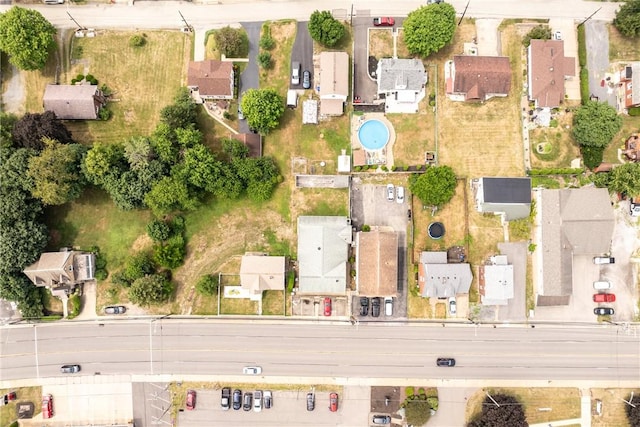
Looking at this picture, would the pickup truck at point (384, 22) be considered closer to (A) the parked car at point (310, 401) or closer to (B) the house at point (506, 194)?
(B) the house at point (506, 194)

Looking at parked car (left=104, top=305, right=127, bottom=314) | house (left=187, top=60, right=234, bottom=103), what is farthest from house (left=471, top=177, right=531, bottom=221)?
parked car (left=104, top=305, right=127, bottom=314)

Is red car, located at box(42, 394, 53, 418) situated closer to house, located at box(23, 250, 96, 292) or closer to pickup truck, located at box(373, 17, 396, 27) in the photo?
house, located at box(23, 250, 96, 292)

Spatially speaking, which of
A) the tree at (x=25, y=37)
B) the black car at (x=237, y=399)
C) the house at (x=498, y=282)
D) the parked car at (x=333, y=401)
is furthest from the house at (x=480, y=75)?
the tree at (x=25, y=37)

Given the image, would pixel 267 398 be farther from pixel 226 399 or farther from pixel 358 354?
pixel 358 354

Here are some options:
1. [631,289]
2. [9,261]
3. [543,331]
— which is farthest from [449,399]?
[9,261]

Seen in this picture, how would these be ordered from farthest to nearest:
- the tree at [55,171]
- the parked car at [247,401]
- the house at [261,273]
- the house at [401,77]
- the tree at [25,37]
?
1. the parked car at [247,401]
2. the house at [401,77]
3. the house at [261,273]
4. the tree at [25,37]
5. the tree at [55,171]
